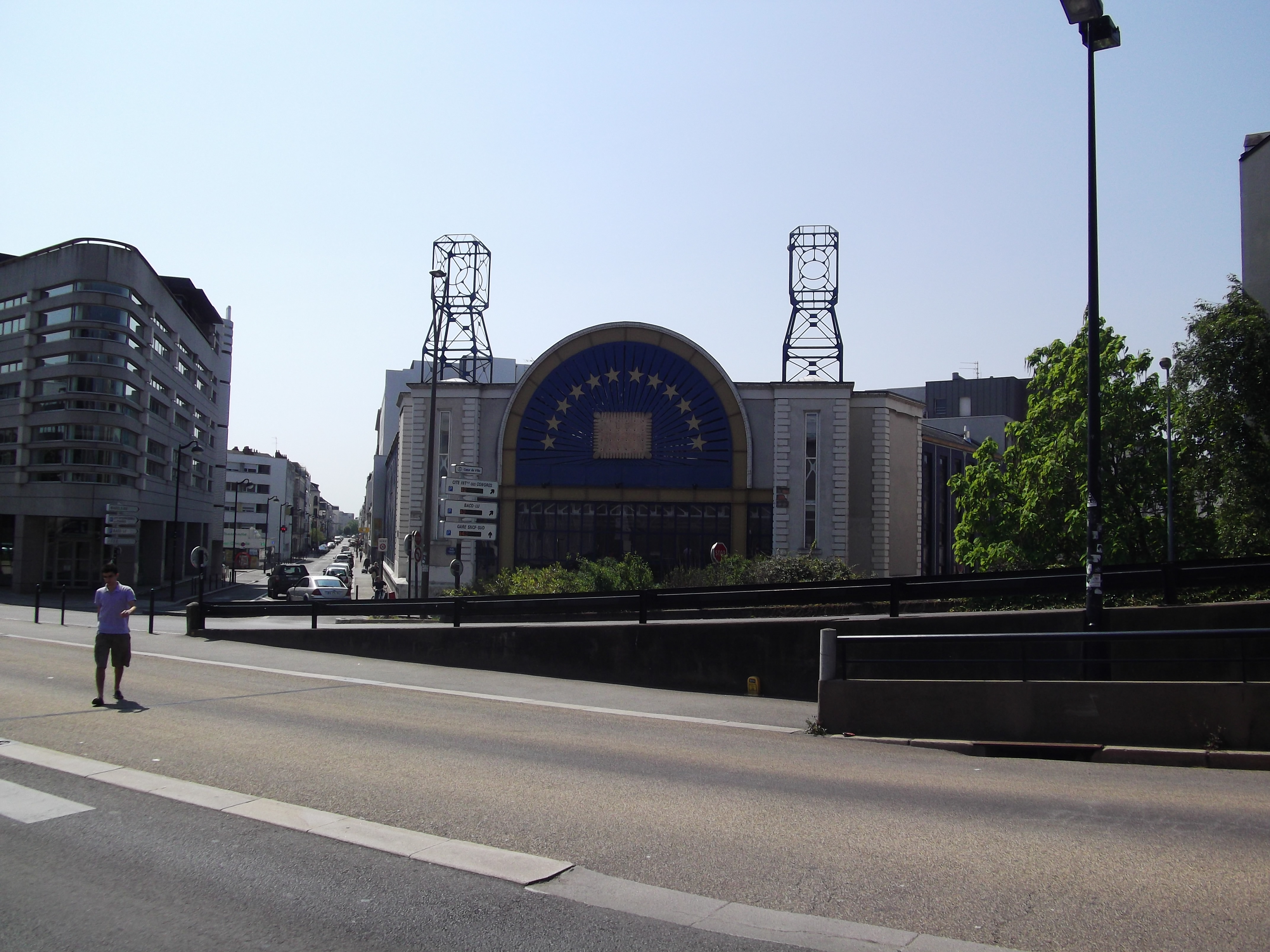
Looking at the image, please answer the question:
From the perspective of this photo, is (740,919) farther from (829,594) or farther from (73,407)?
(73,407)

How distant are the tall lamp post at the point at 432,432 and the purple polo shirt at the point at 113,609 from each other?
1465 cm

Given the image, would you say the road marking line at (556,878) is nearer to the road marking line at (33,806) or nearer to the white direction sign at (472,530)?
the road marking line at (33,806)

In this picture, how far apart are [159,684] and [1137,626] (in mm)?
13563

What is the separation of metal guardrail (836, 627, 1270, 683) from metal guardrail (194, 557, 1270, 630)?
110cm

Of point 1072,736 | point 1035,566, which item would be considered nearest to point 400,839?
point 1072,736

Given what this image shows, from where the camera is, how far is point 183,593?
5494 centimetres

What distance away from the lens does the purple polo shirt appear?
39.2 feet

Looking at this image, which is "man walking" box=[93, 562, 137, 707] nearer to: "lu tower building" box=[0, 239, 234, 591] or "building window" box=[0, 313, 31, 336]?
"lu tower building" box=[0, 239, 234, 591]

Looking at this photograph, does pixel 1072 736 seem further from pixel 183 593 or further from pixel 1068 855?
pixel 183 593

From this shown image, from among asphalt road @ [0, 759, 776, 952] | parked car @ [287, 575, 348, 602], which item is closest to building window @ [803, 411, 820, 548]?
parked car @ [287, 575, 348, 602]

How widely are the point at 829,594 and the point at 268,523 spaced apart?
399 feet

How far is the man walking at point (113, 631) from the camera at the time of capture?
461 inches

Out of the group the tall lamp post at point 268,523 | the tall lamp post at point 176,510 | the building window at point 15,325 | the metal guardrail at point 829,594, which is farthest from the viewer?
the tall lamp post at point 268,523

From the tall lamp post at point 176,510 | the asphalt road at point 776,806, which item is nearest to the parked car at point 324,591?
the tall lamp post at point 176,510
